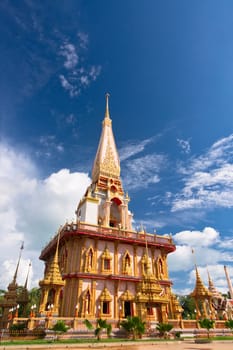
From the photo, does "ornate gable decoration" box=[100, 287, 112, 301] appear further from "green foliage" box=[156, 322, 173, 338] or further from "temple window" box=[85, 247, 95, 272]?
"green foliage" box=[156, 322, 173, 338]

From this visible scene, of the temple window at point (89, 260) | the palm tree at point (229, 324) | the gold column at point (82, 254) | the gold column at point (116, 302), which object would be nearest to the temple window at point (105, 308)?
the gold column at point (116, 302)

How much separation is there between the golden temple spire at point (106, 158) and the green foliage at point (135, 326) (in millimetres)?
20128

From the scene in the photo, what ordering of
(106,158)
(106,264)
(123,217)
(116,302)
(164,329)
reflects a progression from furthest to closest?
(106,158) < (123,217) < (106,264) < (116,302) < (164,329)

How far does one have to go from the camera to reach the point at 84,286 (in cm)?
2217

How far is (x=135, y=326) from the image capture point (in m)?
16.4

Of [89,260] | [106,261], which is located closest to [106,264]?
[106,261]

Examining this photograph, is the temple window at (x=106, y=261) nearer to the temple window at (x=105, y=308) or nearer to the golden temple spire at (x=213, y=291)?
the temple window at (x=105, y=308)

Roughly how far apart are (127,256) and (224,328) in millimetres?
10876

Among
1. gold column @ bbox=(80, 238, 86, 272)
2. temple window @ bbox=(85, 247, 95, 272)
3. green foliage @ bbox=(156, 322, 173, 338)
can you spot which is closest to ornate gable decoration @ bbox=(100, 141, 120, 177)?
gold column @ bbox=(80, 238, 86, 272)

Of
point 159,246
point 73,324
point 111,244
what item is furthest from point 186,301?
point 73,324

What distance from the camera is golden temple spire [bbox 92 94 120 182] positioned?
35.0 m

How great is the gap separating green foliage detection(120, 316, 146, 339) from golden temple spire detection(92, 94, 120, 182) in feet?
66.0

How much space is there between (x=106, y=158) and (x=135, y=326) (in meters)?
24.4

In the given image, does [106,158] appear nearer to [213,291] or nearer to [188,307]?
[213,291]
